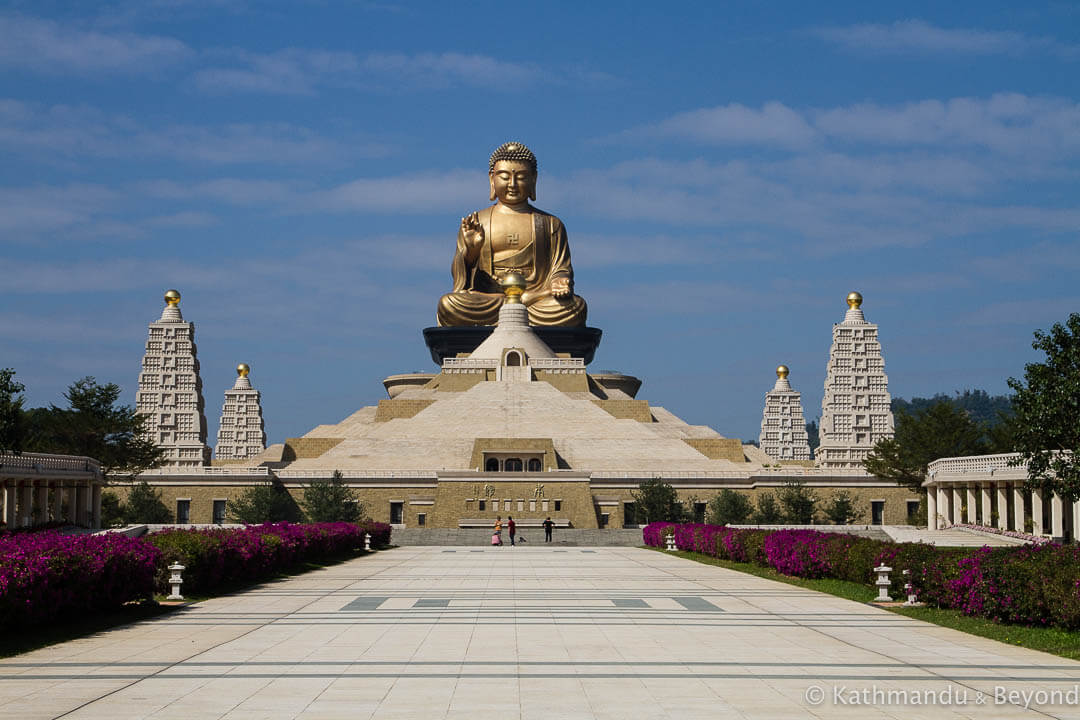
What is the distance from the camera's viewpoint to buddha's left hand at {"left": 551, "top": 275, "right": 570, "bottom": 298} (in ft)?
239

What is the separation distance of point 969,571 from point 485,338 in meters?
56.9

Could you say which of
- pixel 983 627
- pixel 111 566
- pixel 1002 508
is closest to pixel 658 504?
pixel 1002 508

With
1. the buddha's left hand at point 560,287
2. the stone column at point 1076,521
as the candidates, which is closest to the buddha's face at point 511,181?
the buddha's left hand at point 560,287

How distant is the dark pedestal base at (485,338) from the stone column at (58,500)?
3479cm

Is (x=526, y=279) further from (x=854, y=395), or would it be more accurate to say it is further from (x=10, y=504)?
(x=10, y=504)

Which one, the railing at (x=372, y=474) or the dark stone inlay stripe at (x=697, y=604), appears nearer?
the dark stone inlay stripe at (x=697, y=604)

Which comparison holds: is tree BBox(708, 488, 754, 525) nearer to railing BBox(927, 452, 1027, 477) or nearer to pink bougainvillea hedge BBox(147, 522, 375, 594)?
railing BBox(927, 452, 1027, 477)

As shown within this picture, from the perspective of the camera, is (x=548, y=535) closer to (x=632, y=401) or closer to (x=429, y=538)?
(x=429, y=538)

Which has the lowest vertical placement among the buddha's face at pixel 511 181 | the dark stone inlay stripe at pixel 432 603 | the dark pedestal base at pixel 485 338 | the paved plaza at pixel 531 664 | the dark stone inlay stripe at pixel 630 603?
the dark stone inlay stripe at pixel 432 603

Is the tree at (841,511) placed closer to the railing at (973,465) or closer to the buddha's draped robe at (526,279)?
the railing at (973,465)

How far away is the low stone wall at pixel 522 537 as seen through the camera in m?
41.8

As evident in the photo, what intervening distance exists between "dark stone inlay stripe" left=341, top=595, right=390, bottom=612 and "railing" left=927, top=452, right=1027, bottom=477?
71.0ft

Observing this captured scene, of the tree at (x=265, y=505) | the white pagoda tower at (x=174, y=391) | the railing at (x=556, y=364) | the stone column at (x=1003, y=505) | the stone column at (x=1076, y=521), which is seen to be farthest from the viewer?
the railing at (x=556, y=364)

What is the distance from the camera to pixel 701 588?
21.4 metres
